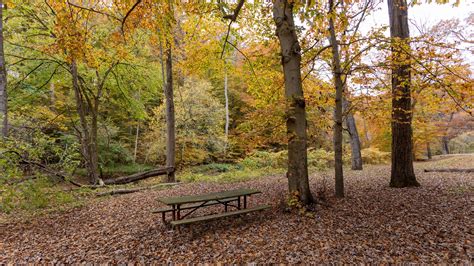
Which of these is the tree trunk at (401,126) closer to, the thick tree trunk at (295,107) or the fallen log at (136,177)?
the thick tree trunk at (295,107)

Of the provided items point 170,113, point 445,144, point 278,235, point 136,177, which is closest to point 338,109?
point 278,235

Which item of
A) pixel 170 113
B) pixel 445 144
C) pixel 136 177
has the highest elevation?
pixel 170 113

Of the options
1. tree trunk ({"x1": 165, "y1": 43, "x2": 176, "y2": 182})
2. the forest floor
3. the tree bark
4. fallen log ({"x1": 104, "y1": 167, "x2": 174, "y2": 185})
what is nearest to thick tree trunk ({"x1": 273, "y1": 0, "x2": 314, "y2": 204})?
the forest floor

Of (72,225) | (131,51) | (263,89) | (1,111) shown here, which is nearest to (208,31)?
(263,89)

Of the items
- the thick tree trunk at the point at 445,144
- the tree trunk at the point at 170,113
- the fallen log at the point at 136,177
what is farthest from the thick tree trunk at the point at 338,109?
the thick tree trunk at the point at 445,144

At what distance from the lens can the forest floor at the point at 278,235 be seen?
10.8 feet

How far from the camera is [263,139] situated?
5020 mm

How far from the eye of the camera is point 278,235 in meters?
3.88

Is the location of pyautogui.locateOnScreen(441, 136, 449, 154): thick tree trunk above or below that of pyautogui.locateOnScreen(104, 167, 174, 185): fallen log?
above

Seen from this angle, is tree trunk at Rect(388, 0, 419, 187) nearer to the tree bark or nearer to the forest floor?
the forest floor

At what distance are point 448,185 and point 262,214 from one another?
530 cm

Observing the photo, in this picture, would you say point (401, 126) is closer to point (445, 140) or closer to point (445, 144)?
point (445, 140)

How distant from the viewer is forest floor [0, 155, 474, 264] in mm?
3283

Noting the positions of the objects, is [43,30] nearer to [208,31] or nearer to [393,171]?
[208,31]
